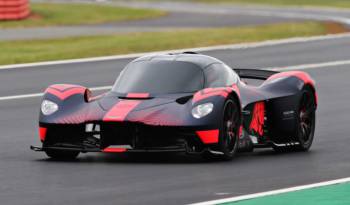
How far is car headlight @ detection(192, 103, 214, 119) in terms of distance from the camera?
1307 centimetres

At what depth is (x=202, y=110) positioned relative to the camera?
1309 centimetres

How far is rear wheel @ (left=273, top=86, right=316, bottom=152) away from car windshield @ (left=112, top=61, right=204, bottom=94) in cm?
147

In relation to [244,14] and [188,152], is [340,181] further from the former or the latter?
[244,14]

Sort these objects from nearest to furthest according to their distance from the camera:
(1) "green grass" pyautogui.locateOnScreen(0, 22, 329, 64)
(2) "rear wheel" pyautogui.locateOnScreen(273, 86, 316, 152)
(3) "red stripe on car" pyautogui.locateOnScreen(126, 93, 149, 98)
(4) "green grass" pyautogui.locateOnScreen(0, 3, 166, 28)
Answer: (3) "red stripe on car" pyautogui.locateOnScreen(126, 93, 149, 98), (2) "rear wheel" pyautogui.locateOnScreen(273, 86, 316, 152), (1) "green grass" pyautogui.locateOnScreen(0, 22, 329, 64), (4) "green grass" pyautogui.locateOnScreen(0, 3, 166, 28)

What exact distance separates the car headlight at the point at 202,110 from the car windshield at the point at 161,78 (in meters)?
0.58

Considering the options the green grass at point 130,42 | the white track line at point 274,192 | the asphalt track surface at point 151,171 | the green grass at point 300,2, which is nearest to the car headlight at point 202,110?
the asphalt track surface at point 151,171

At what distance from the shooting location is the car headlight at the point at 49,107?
44.5 feet

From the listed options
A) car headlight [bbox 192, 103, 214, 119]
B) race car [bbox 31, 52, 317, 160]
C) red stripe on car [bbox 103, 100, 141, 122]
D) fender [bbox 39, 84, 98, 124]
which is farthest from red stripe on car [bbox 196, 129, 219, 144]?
fender [bbox 39, 84, 98, 124]

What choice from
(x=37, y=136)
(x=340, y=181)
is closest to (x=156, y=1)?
(x=37, y=136)

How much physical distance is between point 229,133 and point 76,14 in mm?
34399

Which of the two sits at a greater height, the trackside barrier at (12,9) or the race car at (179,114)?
the race car at (179,114)

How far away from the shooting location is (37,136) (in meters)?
16.0

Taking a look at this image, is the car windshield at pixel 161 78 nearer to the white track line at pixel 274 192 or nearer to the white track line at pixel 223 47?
the white track line at pixel 274 192

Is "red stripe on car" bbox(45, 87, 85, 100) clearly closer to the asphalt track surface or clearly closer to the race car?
the race car
